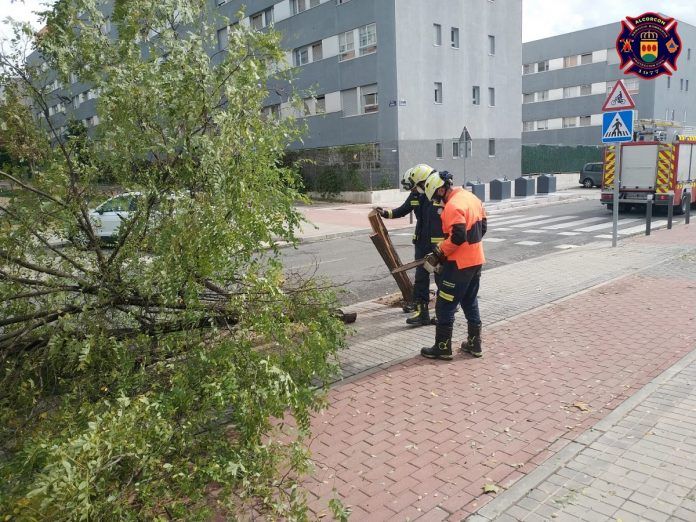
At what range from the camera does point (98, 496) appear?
2.38 meters

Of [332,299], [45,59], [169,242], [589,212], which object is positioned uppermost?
[45,59]

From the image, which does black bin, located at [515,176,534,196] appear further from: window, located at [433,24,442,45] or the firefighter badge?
the firefighter badge

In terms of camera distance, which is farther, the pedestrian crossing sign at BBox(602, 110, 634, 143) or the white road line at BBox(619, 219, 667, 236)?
the white road line at BBox(619, 219, 667, 236)

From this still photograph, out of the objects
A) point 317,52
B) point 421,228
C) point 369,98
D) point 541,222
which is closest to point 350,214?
point 541,222

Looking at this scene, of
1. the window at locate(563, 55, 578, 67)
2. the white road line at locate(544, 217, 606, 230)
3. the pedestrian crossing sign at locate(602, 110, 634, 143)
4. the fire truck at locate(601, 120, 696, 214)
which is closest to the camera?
the pedestrian crossing sign at locate(602, 110, 634, 143)

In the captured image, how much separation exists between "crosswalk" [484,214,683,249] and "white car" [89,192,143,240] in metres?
11.5

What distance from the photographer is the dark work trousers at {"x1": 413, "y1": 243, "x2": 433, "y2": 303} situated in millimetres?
6996

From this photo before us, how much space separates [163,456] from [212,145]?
1780mm

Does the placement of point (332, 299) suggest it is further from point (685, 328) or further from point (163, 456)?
point (685, 328)

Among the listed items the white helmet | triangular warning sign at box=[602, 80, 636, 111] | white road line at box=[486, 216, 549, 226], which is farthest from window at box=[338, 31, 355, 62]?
the white helmet

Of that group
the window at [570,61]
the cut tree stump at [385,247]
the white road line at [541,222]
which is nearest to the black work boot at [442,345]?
the cut tree stump at [385,247]

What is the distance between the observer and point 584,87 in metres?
Result: 50.0

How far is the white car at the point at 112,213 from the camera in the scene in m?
3.64

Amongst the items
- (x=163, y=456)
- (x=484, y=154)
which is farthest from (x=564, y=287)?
(x=484, y=154)
